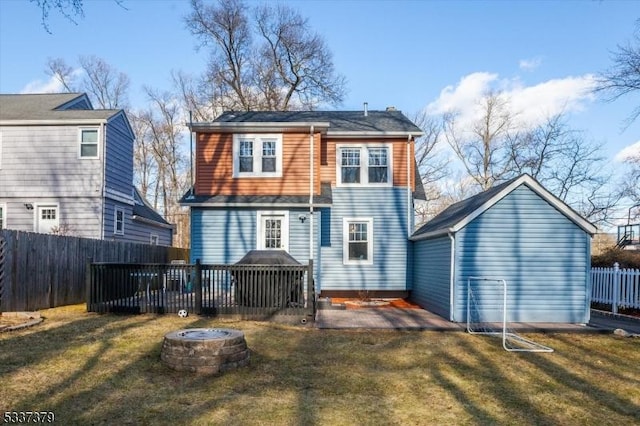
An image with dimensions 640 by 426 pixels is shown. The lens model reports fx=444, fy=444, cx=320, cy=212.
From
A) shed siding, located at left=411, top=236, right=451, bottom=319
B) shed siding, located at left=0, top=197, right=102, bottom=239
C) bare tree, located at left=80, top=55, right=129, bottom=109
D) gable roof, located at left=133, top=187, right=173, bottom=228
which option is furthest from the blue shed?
bare tree, located at left=80, top=55, right=129, bottom=109

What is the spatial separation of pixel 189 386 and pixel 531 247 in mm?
8002

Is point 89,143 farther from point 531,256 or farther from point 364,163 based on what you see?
point 531,256

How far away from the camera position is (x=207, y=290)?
9836 millimetres

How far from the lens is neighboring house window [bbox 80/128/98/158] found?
53.5 feet

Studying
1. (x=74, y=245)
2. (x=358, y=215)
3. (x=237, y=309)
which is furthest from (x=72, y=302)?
(x=358, y=215)

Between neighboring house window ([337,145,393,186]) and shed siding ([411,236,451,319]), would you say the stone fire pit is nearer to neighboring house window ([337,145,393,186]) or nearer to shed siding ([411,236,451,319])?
shed siding ([411,236,451,319])

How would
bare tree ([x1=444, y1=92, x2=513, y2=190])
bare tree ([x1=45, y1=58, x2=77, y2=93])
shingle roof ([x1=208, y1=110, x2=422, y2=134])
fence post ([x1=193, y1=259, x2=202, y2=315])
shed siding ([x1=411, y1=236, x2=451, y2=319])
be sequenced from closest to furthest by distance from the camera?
1. fence post ([x1=193, y1=259, x2=202, y2=315])
2. shed siding ([x1=411, y1=236, x2=451, y2=319])
3. shingle roof ([x1=208, y1=110, x2=422, y2=134])
4. bare tree ([x1=444, y1=92, x2=513, y2=190])
5. bare tree ([x1=45, y1=58, x2=77, y2=93])

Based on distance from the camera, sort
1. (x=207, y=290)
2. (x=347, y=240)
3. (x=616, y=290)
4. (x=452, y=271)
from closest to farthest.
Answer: (x=207, y=290) → (x=452, y=271) → (x=616, y=290) → (x=347, y=240)

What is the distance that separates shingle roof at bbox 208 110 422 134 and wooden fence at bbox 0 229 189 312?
5754mm

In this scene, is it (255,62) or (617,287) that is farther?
(255,62)

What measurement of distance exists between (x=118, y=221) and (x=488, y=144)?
2466 centimetres

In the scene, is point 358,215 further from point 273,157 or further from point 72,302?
point 72,302

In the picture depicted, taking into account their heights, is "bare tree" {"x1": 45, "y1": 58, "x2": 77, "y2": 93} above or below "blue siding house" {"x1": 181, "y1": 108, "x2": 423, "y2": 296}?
above

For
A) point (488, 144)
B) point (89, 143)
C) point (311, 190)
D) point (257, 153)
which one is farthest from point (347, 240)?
point (488, 144)
